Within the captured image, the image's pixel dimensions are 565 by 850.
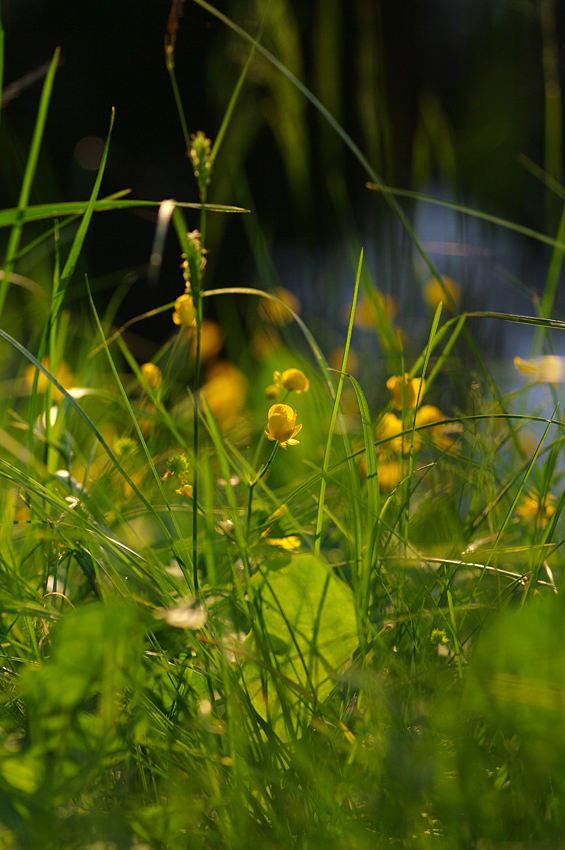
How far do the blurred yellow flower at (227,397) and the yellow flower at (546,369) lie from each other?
0.44 meters

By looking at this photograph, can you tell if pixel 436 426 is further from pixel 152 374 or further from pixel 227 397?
pixel 227 397

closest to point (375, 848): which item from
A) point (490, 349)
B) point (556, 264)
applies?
point (556, 264)

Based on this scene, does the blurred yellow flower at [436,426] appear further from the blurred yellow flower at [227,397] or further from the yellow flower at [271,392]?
the blurred yellow flower at [227,397]

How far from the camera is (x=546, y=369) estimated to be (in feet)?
1.80

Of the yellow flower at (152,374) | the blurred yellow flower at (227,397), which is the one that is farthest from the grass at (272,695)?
the blurred yellow flower at (227,397)

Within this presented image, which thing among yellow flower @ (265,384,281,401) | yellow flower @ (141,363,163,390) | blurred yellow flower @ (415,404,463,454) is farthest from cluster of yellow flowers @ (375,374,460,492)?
yellow flower @ (141,363,163,390)

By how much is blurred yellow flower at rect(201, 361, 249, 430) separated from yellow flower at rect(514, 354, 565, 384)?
0.44m

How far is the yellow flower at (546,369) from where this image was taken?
527 millimetres

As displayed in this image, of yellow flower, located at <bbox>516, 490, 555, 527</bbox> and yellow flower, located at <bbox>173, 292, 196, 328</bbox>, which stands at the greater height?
yellow flower, located at <bbox>173, 292, 196, 328</bbox>

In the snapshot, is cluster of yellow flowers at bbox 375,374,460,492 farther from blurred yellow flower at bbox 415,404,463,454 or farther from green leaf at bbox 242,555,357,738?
green leaf at bbox 242,555,357,738

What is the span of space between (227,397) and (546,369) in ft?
1.87

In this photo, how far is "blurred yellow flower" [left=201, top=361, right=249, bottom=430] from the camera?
972 millimetres

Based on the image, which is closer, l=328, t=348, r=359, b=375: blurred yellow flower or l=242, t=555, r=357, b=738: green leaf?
l=242, t=555, r=357, b=738: green leaf

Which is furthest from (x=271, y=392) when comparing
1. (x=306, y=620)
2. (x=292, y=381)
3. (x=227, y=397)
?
(x=227, y=397)
